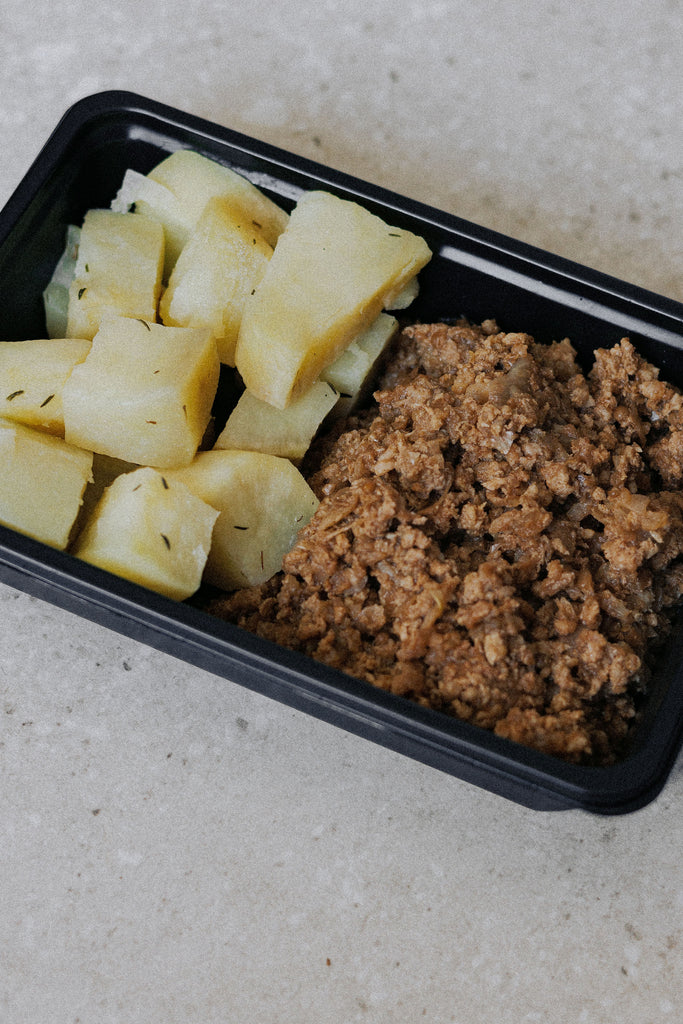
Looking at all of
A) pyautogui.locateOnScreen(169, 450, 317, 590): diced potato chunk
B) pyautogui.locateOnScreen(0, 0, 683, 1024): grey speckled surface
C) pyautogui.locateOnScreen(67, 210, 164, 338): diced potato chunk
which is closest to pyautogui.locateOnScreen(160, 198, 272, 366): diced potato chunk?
pyautogui.locateOnScreen(67, 210, 164, 338): diced potato chunk

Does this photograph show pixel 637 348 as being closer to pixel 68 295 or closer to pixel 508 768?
pixel 508 768

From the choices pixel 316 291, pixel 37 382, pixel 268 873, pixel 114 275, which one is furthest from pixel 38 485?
pixel 268 873

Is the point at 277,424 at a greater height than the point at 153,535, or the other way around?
the point at 277,424

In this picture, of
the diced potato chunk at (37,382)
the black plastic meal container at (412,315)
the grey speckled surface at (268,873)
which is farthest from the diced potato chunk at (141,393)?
the grey speckled surface at (268,873)

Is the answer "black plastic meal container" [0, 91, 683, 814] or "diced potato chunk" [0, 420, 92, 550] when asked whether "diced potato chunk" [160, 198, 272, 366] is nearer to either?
"black plastic meal container" [0, 91, 683, 814]

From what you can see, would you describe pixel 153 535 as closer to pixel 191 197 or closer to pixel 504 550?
pixel 504 550

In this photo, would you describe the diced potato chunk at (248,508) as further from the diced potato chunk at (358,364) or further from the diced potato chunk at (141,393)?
the diced potato chunk at (358,364)

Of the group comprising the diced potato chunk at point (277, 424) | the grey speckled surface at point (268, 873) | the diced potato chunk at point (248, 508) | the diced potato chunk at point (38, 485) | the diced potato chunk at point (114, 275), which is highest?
the diced potato chunk at point (114, 275)
